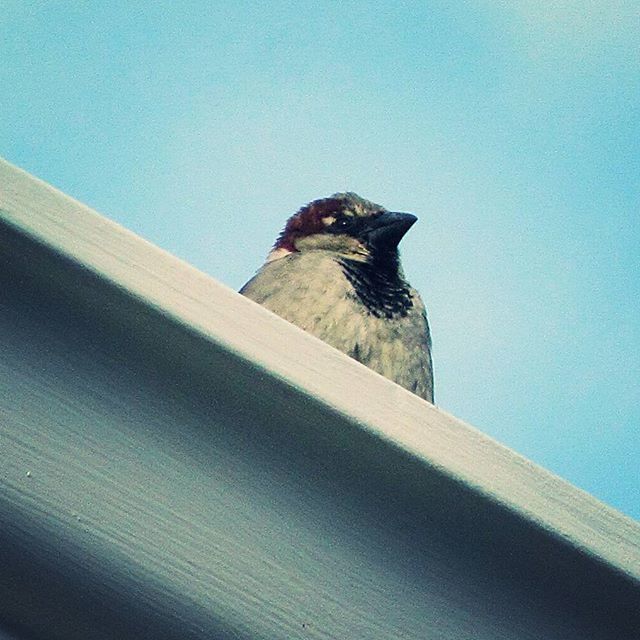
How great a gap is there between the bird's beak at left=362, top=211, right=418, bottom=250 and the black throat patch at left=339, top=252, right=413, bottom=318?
0.33 ft

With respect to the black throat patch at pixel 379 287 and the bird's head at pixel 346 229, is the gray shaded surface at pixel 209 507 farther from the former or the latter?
the bird's head at pixel 346 229

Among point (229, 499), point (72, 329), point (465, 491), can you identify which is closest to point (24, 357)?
point (72, 329)

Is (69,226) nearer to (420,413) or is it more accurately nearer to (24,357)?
(24,357)

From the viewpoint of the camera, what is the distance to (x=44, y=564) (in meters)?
0.56

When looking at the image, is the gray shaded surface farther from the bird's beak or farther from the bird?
the bird's beak

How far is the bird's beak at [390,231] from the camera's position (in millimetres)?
2207

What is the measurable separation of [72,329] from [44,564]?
14 centimetres

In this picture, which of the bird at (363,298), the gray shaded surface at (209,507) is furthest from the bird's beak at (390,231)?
the gray shaded surface at (209,507)

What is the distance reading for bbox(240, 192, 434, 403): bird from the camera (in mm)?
1724

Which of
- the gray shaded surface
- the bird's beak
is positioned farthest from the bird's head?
the gray shaded surface

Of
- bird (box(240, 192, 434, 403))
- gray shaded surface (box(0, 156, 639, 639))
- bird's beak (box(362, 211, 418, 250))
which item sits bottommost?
gray shaded surface (box(0, 156, 639, 639))

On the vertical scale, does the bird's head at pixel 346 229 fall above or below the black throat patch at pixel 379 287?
above

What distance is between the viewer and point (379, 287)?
1.96 meters

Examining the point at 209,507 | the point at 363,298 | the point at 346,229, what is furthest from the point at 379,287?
the point at 209,507
